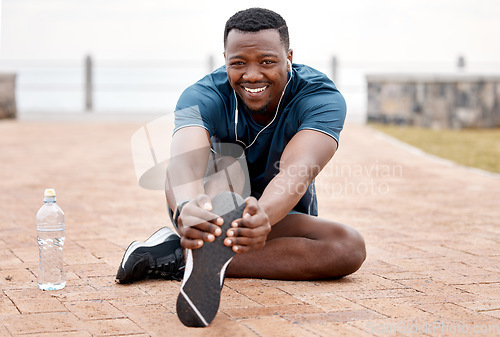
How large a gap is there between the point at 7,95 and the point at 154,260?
12.5m

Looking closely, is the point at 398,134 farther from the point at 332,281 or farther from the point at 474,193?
the point at 332,281

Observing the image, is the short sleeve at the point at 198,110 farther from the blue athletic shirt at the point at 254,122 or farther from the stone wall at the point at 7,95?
the stone wall at the point at 7,95

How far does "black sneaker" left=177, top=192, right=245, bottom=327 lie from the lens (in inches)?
99.8

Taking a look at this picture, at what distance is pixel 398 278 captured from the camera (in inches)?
133

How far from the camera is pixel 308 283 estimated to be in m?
3.30

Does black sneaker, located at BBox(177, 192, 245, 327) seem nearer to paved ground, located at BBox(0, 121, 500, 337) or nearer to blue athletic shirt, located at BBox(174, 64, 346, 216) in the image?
paved ground, located at BBox(0, 121, 500, 337)

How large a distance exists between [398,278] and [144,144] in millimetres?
1744

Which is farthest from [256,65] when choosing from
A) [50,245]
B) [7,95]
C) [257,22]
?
[7,95]

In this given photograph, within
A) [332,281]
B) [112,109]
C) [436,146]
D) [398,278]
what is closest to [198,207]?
[332,281]

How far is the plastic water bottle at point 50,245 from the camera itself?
3.17 m

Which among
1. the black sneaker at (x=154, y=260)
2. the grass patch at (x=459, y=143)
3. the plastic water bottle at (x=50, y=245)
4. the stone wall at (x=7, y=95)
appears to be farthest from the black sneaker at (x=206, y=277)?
the stone wall at (x=7, y=95)

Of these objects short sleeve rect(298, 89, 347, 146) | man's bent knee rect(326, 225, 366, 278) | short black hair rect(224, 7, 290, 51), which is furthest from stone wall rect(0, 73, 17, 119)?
man's bent knee rect(326, 225, 366, 278)

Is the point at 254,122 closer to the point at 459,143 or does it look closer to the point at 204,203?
the point at 204,203

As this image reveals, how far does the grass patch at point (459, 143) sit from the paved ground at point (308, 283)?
1428mm
